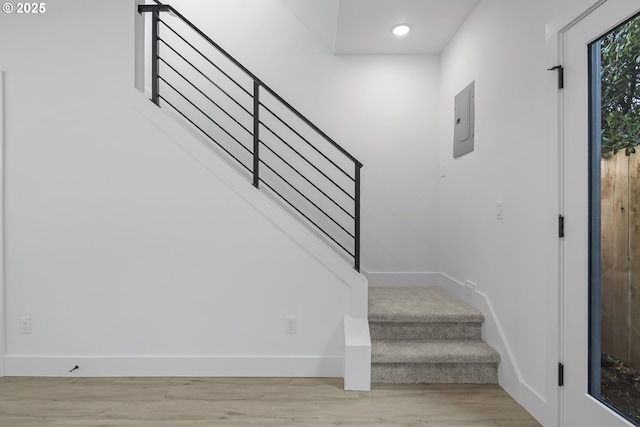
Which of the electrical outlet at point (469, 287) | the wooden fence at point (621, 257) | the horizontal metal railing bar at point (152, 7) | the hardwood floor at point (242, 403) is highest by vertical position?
the horizontal metal railing bar at point (152, 7)

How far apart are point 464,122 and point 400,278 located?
1.75m

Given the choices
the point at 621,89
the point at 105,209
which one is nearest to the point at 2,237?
the point at 105,209

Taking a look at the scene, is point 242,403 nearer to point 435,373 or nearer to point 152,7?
point 435,373

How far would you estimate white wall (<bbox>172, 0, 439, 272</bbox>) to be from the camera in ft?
12.6

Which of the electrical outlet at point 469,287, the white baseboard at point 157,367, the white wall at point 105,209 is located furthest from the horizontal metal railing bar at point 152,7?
the electrical outlet at point 469,287

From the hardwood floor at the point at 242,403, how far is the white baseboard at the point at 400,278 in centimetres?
147

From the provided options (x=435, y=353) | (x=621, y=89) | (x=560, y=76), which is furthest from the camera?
(x=435, y=353)

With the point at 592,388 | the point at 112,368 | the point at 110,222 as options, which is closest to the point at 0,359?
the point at 112,368

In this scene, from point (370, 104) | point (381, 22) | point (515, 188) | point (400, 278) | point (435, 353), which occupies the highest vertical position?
point (381, 22)

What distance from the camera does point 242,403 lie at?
230cm

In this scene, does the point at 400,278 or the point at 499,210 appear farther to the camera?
the point at 400,278

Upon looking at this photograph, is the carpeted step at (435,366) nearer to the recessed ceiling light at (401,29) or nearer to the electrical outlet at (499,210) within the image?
the electrical outlet at (499,210)

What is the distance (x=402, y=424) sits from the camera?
206cm

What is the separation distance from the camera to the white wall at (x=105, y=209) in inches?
107
